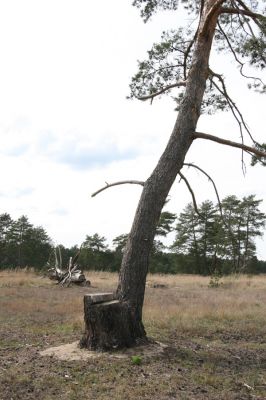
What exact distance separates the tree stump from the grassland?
0.46m

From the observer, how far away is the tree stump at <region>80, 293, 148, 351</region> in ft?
20.9

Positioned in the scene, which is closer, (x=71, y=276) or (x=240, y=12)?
(x=240, y=12)

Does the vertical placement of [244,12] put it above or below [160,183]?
above

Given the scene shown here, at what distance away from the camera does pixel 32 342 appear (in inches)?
292

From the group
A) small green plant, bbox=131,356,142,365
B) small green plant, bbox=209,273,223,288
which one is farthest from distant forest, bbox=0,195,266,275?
small green plant, bbox=131,356,142,365

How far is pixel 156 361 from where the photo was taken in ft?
19.3

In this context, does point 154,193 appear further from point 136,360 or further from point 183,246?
point 183,246

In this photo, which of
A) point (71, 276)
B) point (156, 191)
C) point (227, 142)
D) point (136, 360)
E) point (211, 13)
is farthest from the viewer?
point (71, 276)

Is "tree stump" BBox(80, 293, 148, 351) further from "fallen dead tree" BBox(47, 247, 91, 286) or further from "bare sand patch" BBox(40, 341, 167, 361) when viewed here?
"fallen dead tree" BBox(47, 247, 91, 286)

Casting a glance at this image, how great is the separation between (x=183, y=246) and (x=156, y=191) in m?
44.2

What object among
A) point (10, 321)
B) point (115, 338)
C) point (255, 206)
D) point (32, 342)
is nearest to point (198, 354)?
point (115, 338)

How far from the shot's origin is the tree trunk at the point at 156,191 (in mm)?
6723

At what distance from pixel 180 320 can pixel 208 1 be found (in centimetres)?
607

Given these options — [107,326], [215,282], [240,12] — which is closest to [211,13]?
[240,12]
